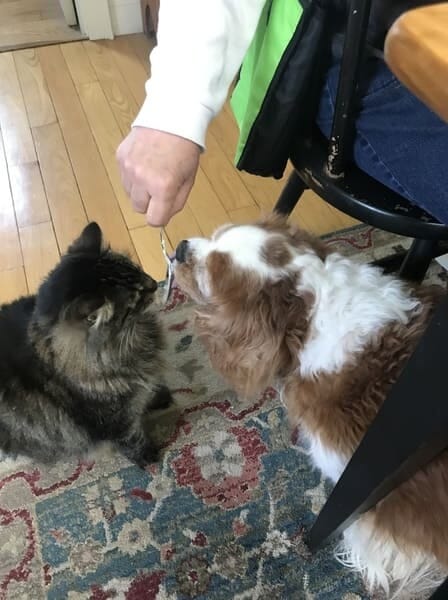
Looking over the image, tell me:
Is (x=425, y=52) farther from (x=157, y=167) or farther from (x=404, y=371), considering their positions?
(x=157, y=167)

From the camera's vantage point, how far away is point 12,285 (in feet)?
4.92

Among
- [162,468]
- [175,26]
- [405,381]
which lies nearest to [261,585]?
[162,468]

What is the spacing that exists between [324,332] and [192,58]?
16.9 inches

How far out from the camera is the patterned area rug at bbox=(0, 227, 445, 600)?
3.53 ft

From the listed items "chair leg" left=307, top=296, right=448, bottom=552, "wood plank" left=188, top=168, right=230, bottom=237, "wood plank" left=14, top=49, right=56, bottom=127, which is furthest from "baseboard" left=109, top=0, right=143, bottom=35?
"chair leg" left=307, top=296, right=448, bottom=552

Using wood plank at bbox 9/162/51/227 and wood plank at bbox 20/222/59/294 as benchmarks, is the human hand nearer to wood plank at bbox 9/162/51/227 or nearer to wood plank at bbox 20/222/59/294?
wood plank at bbox 20/222/59/294

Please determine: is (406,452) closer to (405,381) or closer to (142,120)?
(405,381)

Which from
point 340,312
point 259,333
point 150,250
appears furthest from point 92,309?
point 150,250

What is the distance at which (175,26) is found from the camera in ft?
2.61

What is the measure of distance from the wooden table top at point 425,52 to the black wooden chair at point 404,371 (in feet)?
0.69

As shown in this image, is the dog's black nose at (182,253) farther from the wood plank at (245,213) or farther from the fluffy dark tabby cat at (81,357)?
the wood plank at (245,213)

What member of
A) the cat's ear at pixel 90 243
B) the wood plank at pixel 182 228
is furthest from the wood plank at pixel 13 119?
the cat's ear at pixel 90 243

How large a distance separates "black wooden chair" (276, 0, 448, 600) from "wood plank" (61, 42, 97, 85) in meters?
1.36

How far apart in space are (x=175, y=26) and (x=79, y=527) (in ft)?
3.03
